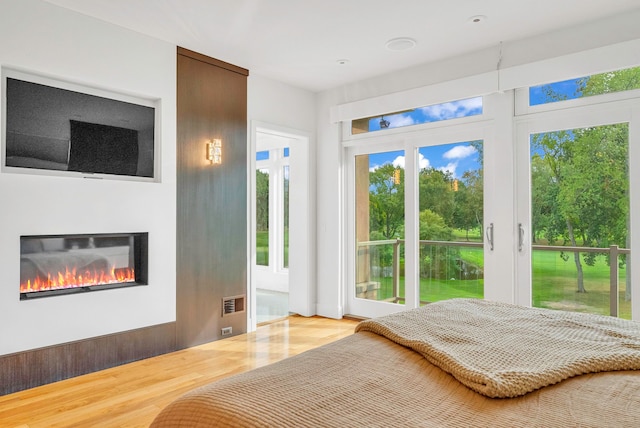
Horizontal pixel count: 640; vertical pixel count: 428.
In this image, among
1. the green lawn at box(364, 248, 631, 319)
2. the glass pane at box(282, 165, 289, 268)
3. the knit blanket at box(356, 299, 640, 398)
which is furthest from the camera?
the glass pane at box(282, 165, 289, 268)

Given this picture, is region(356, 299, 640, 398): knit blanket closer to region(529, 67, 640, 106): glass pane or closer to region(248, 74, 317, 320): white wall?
region(529, 67, 640, 106): glass pane

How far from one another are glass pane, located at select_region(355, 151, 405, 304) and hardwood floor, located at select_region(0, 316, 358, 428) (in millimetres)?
762

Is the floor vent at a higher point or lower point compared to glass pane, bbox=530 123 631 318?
lower

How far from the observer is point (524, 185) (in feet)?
12.0

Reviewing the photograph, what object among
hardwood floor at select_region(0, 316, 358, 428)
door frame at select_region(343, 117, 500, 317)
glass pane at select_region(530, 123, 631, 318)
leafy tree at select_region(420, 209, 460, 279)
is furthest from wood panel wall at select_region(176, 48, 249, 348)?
glass pane at select_region(530, 123, 631, 318)

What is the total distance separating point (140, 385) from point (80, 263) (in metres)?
1.02

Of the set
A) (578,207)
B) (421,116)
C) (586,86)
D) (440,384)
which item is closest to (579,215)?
(578,207)

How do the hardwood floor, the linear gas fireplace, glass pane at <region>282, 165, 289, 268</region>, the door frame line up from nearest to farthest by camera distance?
1. the hardwood floor
2. the linear gas fireplace
3. the door frame
4. glass pane at <region>282, 165, 289, 268</region>

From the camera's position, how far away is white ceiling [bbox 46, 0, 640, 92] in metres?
2.99

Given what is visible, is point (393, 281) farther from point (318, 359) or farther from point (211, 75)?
point (318, 359)

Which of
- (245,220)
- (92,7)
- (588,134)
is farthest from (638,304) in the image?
(92,7)

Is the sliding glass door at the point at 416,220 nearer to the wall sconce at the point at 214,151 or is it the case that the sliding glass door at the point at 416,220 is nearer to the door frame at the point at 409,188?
the door frame at the point at 409,188

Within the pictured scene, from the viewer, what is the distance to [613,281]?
3.25 metres

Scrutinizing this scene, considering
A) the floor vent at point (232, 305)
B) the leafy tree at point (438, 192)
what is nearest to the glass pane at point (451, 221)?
the leafy tree at point (438, 192)
